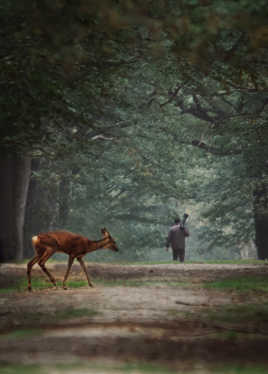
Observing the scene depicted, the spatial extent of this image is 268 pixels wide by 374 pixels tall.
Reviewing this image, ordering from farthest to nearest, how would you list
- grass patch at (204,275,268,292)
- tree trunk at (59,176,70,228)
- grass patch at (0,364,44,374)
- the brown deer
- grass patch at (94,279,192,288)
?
tree trunk at (59,176,70,228), grass patch at (94,279,192,288), grass patch at (204,275,268,292), the brown deer, grass patch at (0,364,44,374)

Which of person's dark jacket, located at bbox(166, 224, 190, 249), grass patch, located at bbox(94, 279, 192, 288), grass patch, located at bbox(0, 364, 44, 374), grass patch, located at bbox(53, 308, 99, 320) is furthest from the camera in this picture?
person's dark jacket, located at bbox(166, 224, 190, 249)

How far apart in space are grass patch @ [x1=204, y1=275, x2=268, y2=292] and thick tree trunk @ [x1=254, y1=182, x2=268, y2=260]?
11359 mm

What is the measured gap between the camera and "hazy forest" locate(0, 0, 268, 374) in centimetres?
662

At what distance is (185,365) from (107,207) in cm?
4302

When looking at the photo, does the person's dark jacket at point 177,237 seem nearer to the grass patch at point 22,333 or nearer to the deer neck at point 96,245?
the deer neck at point 96,245

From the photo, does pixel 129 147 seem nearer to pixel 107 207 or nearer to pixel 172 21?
pixel 107 207

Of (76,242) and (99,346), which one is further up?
(76,242)

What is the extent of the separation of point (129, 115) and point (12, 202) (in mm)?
7866

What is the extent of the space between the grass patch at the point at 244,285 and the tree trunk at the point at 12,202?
32.2 ft

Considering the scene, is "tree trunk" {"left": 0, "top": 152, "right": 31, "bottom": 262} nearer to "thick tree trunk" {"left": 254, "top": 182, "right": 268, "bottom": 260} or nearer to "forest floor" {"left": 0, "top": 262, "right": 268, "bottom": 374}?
"forest floor" {"left": 0, "top": 262, "right": 268, "bottom": 374}

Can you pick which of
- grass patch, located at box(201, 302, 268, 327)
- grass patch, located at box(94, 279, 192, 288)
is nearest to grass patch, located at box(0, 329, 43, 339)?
grass patch, located at box(201, 302, 268, 327)

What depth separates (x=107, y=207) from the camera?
161 feet

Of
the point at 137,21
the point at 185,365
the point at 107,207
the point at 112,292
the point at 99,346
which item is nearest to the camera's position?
the point at 137,21

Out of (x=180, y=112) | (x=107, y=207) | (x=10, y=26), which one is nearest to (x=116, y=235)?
(x=107, y=207)
